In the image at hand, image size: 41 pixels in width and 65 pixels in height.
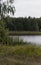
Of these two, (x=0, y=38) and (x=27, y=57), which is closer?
(x=27, y=57)

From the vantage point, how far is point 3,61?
9.14 meters

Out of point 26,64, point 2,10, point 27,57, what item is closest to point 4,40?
point 2,10

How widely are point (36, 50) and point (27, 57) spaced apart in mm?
1512

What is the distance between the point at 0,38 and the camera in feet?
68.4

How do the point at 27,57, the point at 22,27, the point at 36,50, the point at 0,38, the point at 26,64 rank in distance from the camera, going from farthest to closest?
1. the point at 22,27
2. the point at 0,38
3. the point at 36,50
4. the point at 27,57
5. the point at 26,64

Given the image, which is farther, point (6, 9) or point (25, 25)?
point (25, 25)

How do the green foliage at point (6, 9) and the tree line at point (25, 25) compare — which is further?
the tree line at point (25, 25)

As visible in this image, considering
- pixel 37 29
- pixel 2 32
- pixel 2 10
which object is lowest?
pixel 37 29

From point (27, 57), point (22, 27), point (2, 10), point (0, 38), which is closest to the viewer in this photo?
point (27, 57)

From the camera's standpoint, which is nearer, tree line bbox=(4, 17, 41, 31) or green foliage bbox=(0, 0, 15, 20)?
green foliage bbox=(0, 0, 15, 20)

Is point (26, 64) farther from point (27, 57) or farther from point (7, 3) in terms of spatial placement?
point (7, 3)

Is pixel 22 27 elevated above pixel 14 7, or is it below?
below

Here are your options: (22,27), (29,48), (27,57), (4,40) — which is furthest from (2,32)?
(22,27)

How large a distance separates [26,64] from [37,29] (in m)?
41.5
